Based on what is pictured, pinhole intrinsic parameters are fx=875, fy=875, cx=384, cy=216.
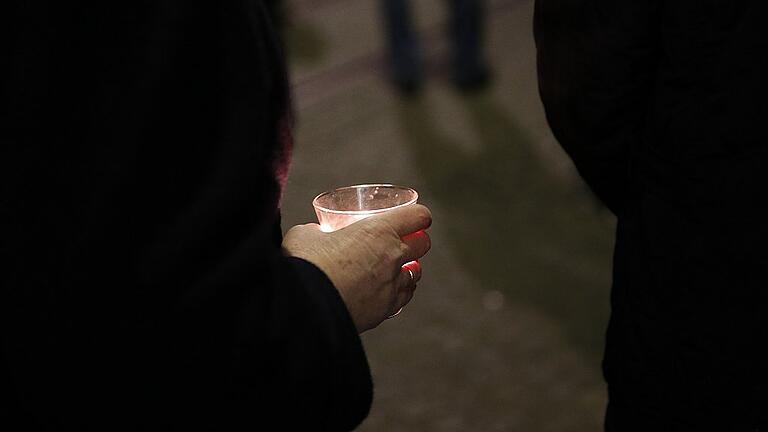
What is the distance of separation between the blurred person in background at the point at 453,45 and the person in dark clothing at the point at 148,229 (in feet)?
14.9

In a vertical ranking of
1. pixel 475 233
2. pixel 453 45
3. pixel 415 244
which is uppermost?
pixel 415 244

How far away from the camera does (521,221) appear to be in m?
3.88

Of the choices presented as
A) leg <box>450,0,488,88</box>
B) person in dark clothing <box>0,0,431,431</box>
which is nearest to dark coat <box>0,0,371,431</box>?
person in dark clothing <box>0,0,431,431</box>

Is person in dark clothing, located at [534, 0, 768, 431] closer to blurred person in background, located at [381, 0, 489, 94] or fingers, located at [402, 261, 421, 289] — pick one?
fingers, located at [402, 261, 421, 289]

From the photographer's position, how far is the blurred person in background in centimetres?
521

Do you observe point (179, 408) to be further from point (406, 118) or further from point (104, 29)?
point (406, 118)

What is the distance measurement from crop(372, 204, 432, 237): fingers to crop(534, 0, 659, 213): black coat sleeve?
0.50 meters

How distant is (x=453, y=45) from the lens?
5477 mm

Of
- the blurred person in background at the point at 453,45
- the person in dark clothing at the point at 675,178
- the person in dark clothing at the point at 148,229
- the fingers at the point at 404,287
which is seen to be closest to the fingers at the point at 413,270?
the fingers at the point at 404,287

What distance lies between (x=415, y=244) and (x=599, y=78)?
1.72ft

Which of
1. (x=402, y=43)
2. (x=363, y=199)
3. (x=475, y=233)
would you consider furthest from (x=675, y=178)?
(x=402, y=43)

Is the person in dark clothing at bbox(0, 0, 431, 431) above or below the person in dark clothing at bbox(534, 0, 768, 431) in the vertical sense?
above

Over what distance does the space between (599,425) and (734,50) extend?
1616mm

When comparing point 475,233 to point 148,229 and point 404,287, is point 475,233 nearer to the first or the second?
point 404,287
